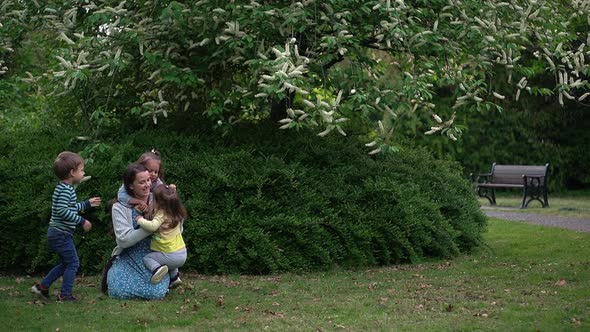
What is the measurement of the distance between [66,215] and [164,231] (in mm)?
880

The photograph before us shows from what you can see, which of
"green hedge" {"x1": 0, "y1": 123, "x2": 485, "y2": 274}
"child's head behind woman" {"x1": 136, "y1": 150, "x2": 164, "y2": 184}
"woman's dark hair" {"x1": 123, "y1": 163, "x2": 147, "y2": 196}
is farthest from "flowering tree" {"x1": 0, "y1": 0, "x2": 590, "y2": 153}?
"woman's dark hair" {"x1": 123, "y1": 163, "x2": 147, "y2": 196}

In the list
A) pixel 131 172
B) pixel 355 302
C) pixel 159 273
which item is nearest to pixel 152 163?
pixel 131 172

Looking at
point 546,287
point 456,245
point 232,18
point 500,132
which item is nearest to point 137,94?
point 232,18

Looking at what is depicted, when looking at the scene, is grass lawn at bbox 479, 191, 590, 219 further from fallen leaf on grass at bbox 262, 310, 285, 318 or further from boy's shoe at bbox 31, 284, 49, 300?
boy's shoe at bbox 31, 284, 49, 300

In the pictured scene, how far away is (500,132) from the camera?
989 inches

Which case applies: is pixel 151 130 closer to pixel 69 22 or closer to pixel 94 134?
pixel 94 134

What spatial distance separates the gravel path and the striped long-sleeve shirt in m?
8.91

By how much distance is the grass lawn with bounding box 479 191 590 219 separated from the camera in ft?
61.9

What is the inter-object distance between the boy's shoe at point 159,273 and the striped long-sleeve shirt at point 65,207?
0.79m

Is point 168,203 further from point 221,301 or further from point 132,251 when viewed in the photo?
point 221,301

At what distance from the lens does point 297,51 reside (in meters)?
9.71

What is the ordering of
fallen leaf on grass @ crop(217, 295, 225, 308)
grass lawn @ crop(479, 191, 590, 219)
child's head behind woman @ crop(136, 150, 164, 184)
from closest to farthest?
fallen leaf on grass @ crop(217, 295, 225, 308)
child's head behind woman @ crop(136, 150, 164, 184)
grass lawn @ crop(479, 191, 590, 219)

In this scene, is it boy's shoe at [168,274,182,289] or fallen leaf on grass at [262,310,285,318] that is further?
boy's shoe at [168,274,182,289]

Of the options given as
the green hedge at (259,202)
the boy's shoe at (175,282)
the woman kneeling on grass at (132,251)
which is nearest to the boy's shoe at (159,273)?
the woman kneeling on grass at (132,251)
